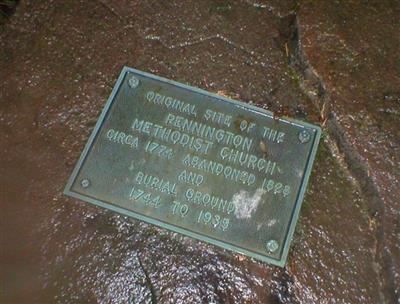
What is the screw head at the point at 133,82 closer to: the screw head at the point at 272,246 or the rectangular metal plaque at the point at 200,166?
the rectangular metal plaque at the point at 200,166

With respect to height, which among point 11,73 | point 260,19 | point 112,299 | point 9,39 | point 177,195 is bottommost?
point 112,299

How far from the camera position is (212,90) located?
167cm

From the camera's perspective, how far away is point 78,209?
1.50 meters

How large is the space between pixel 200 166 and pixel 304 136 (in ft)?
1.23

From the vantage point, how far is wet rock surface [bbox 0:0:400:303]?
1.41m

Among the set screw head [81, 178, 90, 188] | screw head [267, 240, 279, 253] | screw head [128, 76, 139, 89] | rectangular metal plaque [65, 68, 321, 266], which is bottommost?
screw head [81, 178, 90, 188]

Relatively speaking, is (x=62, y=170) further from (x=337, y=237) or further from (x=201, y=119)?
(x=337, y=237)

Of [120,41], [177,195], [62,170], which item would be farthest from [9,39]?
[177,195]

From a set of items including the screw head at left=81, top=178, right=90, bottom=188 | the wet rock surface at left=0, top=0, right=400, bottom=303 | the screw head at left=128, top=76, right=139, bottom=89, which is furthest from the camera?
the screw head at left=128, top=76, right=139, bottom=89

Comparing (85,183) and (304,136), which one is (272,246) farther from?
(85,183)

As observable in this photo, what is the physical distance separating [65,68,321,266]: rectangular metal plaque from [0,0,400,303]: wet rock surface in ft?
0.14

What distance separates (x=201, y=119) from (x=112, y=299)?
65cm

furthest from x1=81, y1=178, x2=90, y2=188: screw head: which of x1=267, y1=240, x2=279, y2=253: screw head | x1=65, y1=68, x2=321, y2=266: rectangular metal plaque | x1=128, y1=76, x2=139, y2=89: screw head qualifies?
x1=267, y1=240, x2=279, y2=253: screw head

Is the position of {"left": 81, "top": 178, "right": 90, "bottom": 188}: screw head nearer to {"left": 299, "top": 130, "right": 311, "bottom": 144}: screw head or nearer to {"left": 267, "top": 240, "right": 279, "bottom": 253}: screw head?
{"left": 267, "top": 240, "right": 279, "bottom": 253}: screw head
